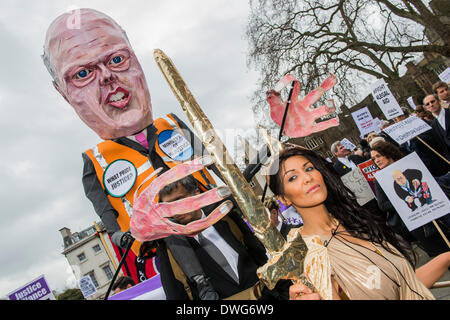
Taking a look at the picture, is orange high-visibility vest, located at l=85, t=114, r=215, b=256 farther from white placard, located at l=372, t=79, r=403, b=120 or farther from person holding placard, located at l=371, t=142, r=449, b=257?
white placard, located at l=372, t=79, r=403, b=120

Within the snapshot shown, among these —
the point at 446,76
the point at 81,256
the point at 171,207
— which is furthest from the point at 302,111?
the point at 81,256

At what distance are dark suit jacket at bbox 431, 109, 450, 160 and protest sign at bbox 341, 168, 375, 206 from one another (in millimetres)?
1401

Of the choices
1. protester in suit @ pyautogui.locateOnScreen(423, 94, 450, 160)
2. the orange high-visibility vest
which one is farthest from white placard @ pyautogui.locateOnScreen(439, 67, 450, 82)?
the orange high-visibility vest

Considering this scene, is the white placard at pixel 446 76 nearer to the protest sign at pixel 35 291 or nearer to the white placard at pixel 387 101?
the white placard at pixel 387 101

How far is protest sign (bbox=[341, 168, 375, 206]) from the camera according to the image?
3.72 metres

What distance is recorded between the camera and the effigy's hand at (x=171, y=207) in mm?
1215

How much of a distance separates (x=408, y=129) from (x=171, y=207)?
161 inches

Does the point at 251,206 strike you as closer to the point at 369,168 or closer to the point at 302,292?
the point at 302,292

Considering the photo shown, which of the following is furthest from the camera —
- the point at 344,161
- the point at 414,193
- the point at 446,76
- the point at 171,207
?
the point at 344,161

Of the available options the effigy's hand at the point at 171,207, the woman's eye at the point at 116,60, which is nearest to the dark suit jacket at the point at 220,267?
the effigy's hand at the point at 171,207

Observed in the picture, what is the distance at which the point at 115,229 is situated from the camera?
1671 millimetres

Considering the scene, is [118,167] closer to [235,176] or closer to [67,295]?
[235,176]

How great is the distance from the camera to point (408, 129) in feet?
13.7
